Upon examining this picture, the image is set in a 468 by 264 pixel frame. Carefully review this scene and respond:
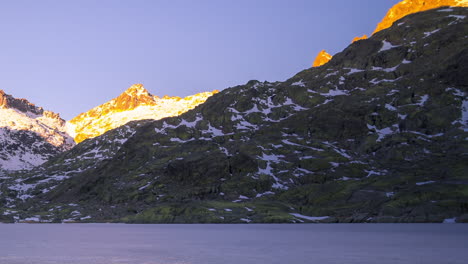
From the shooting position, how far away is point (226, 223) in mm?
198625

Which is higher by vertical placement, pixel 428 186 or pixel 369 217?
pixel 428 186

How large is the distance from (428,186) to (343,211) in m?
34.9

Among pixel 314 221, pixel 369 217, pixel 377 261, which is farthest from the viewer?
pixel 314 221

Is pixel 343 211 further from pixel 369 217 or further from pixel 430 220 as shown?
pixel 430 220

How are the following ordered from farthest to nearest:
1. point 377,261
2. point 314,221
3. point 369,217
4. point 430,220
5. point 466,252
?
point 314,221, point 369,217, point 430,220, point 466,252, point 377,261

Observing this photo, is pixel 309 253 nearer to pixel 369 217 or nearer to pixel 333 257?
pixel 333 257

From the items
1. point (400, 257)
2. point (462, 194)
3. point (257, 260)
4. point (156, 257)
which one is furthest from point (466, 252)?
point (462, 194)

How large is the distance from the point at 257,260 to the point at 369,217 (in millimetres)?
134702

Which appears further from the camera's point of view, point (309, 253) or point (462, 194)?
point (462, 194)

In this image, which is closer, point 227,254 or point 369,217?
point 227,254

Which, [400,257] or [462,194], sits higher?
[462,194]

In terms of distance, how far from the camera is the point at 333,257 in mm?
62656

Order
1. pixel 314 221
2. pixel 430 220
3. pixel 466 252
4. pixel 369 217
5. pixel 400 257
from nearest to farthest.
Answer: pixel 400 257
pixel 466 252
pixel 430 220
pixel 369 217
pixel 314 221

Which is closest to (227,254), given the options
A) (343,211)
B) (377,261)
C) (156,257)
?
(156,257)
